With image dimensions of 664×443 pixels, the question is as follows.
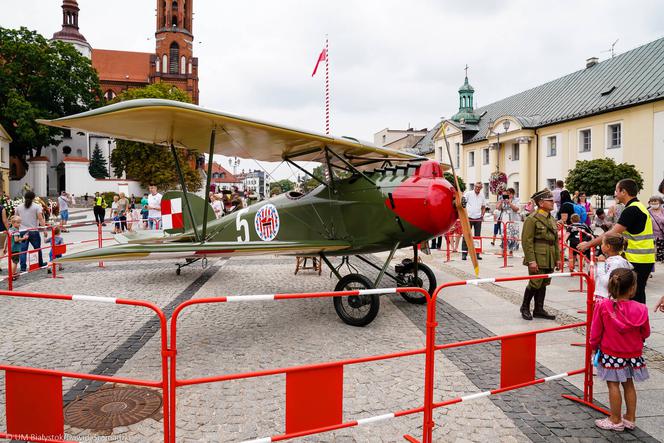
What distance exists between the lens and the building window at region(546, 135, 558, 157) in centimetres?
3725

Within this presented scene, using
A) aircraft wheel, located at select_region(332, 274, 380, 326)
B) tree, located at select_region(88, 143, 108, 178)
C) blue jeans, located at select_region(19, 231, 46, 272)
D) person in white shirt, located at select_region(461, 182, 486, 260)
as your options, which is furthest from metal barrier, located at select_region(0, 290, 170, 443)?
tree, located at select_region(88, 143, 108, 178)

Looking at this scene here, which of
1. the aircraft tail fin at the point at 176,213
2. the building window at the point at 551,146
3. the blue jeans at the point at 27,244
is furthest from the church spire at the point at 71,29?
the aircraft tail fin at the point at 176,213

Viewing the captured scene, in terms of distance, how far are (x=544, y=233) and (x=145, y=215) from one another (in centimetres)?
2029

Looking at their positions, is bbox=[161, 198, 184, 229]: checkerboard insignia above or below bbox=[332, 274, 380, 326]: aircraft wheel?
above

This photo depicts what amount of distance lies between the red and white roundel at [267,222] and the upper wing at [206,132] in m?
1.03

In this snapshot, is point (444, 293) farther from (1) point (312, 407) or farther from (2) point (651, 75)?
(2) point (651, 75)

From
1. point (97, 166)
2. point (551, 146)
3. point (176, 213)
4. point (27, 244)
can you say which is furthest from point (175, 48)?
point (176, 213)

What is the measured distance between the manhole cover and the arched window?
8050cm

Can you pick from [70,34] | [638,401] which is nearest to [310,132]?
[638,401]

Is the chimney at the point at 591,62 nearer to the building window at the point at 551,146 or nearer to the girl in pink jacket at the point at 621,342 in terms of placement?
the building window at the point at 551,146

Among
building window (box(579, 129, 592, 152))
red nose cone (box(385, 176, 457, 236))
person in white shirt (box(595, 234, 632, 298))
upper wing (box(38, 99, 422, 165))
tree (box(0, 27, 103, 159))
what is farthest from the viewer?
tree (box(0, 27, 103, 159))

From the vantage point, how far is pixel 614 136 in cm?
3148

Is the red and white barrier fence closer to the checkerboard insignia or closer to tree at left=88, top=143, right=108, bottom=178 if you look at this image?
the checkerboard insignia

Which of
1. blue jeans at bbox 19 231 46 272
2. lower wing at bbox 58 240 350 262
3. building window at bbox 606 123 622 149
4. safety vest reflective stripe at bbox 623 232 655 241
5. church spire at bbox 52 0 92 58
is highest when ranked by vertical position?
church spire at bbox 52 0 92 58
